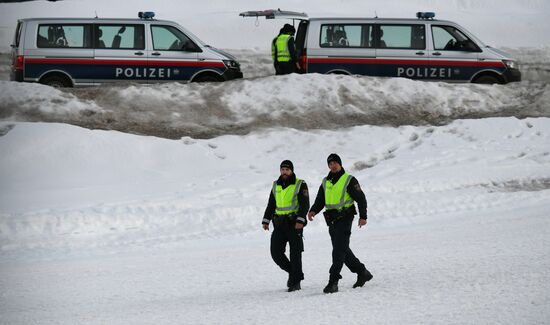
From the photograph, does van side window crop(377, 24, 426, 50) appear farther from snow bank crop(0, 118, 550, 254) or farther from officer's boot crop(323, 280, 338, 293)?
officer's boot crop(323, 280, 338, 293)

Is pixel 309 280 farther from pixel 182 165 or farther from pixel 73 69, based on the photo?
pixel 73 69

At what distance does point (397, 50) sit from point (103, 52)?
229 inches

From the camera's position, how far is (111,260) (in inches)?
448

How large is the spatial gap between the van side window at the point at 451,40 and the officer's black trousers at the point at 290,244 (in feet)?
32.6

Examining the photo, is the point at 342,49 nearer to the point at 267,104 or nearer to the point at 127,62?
the point at 267,104

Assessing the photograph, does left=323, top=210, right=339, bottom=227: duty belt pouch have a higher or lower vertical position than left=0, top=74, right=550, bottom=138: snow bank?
lower

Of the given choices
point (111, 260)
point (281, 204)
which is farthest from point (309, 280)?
point (111, 260)

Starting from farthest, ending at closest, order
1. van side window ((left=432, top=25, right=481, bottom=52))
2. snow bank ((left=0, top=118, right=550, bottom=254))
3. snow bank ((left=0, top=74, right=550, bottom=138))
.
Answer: van side window ((left=432, top=25, right=481, bottom=52)) → snow bank ((left=0, top=74, right=550, bottom=138)) → snow bank ((left=0, top=118, right=550, bottom=254))

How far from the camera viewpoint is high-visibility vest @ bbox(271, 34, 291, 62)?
1847 centimetres

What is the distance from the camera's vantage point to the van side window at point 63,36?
1786 cm

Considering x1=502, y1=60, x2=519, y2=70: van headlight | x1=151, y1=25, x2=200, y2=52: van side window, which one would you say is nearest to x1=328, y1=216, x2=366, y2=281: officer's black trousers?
x1=151, y1=25, x2=200, y2=52: van side window

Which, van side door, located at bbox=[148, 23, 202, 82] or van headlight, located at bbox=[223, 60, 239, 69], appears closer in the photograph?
van side door, located at bbox=[148, 23, 202, 82]

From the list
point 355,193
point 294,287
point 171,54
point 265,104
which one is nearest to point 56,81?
point 171,54

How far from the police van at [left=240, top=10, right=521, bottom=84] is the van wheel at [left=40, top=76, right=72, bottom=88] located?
15.4 feet
